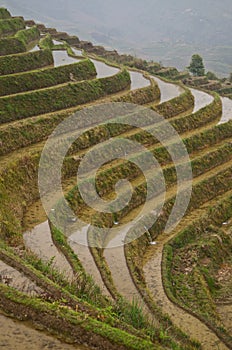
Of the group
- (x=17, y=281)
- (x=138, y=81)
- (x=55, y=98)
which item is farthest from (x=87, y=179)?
(x=138, y=81)

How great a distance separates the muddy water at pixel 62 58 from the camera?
2477 centimetres

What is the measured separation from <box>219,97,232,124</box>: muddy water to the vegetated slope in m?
0.46

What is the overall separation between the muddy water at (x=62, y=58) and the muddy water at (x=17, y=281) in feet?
52.8

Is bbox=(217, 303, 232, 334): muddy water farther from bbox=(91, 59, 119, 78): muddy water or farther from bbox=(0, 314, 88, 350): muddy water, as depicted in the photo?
bbox=(91, 59, 119, 78): muddy water

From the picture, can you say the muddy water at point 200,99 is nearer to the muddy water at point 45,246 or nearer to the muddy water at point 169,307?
the muddy water at point 169,307

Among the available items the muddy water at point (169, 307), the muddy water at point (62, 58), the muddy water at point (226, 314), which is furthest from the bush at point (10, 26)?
the muddy water at point (226, 314)

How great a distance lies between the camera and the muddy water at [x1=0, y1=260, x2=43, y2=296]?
8917 millimetres

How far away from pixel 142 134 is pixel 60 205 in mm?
6885

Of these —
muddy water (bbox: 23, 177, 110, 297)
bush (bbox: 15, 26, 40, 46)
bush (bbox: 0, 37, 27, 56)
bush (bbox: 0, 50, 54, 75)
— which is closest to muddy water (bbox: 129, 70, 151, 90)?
bush (bbox: 0, 50, 54, 75)

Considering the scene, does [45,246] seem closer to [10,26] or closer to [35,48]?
[35,48]

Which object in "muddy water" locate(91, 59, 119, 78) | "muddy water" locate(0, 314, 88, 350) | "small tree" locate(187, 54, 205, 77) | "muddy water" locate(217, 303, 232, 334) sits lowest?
"small tree" locate(187, 54, 205, 77)

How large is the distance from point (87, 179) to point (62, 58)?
1215cm

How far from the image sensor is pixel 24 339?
24.9 ft

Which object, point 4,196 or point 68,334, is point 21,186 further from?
point 68,334
